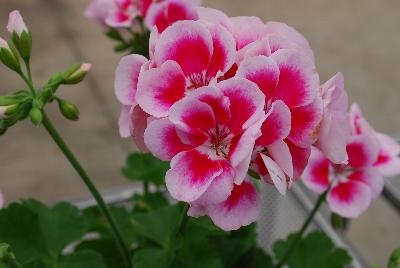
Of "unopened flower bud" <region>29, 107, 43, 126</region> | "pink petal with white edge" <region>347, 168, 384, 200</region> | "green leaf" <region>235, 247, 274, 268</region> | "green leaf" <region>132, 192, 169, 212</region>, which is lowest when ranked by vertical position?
"green leaf" <region>235, 247, 274, 268</region>

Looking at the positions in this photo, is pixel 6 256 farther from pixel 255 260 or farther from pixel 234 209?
pixel 255 260

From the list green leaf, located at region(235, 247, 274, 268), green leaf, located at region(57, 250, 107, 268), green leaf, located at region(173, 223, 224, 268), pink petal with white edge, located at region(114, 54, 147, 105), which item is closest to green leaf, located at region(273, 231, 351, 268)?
green leaf, located at region(235, 247, 274, 268)

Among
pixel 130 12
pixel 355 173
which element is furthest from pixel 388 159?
pixel 130 12

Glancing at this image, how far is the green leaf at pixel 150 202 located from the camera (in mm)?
767

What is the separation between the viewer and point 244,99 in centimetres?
37

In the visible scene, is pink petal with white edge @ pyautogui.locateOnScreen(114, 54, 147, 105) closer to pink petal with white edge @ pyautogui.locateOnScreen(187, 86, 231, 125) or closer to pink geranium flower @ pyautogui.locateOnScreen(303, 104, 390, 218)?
pink petal with white edge @ pyautogui.locateOnScreen(187, 86, 231, 125)

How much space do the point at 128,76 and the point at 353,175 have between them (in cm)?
29

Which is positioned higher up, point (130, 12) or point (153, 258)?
point (130, 12)

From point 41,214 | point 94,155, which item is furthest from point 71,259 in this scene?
point 94,155

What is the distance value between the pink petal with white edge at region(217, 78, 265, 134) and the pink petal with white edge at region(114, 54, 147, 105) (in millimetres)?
101

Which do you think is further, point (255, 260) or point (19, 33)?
point (255, 260)

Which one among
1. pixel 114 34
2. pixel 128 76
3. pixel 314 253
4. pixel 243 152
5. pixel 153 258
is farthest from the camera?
pixel 114 34

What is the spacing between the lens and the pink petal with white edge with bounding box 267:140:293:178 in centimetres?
38

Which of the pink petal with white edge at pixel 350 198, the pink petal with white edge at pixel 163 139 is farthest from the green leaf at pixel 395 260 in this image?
the pink petal with white edge at pixel 163 139
